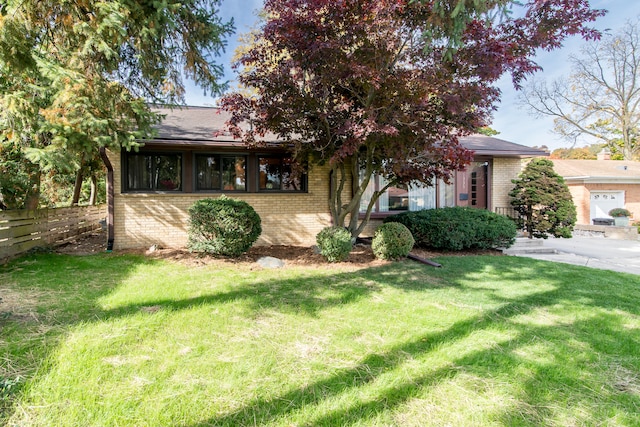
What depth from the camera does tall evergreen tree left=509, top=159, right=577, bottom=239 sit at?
404 inches

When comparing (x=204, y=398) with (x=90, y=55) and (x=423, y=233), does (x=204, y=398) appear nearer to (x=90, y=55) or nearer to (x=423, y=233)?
(x=90, y=55)

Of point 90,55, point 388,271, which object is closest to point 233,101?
point 90,55

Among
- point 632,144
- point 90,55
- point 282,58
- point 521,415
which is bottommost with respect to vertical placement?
point 521,415

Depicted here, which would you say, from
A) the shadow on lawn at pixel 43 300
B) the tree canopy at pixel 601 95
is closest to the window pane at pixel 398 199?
the shadow on lawn at pixel 43 300

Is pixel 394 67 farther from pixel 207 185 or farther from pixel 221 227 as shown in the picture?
pixel 207 185

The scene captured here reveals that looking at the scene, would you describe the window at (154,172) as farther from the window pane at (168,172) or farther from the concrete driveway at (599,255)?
the concrete driveway at (599,255)

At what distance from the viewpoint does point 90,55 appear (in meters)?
5.46

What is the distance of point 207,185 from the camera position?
905 centimetres

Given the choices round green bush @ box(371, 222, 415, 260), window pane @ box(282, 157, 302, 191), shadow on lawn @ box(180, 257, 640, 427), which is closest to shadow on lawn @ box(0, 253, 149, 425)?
shadow on lawn @ box(180, 257, 640, 427)

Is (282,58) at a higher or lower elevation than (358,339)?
higher

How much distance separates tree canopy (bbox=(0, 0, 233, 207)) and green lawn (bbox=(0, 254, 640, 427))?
8.12ft

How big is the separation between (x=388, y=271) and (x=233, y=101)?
4.86 m

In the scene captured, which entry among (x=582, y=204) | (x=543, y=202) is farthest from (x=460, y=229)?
(x=582, y=204)

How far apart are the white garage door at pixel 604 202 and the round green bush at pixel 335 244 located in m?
17.0
